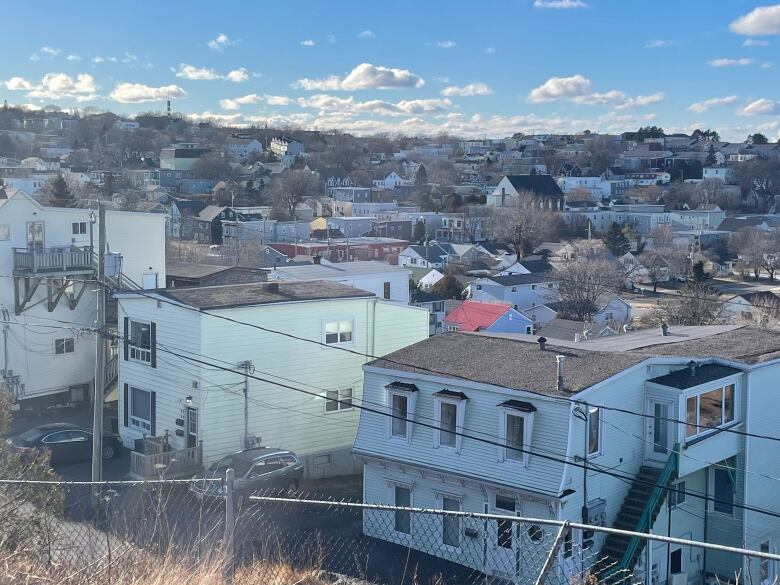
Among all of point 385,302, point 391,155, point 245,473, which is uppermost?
point 391,155

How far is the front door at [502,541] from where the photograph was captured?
9758mm

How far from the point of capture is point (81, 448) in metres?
14.4

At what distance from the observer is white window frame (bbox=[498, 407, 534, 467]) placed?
10664 millimetres

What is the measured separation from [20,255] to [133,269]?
2.99 meters

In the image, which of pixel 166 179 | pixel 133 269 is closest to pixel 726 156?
pixel 166 179

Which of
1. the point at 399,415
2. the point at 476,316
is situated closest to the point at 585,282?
the point at 476,316

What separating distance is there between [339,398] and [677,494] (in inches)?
226

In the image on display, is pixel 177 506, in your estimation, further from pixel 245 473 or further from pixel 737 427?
pixel 737 427

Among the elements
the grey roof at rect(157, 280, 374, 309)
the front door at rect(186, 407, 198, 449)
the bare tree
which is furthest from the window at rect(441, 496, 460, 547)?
the bare tree

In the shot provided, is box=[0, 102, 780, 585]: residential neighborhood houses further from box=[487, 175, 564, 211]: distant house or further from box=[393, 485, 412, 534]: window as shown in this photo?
box=[487, 175, 564, 211]: distant house

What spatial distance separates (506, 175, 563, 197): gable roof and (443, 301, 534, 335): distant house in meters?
51.1

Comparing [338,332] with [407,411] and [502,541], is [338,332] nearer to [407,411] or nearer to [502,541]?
[407,411]

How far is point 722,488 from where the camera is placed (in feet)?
→ 40.7

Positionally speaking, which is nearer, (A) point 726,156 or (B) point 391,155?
(A) point 726,156
